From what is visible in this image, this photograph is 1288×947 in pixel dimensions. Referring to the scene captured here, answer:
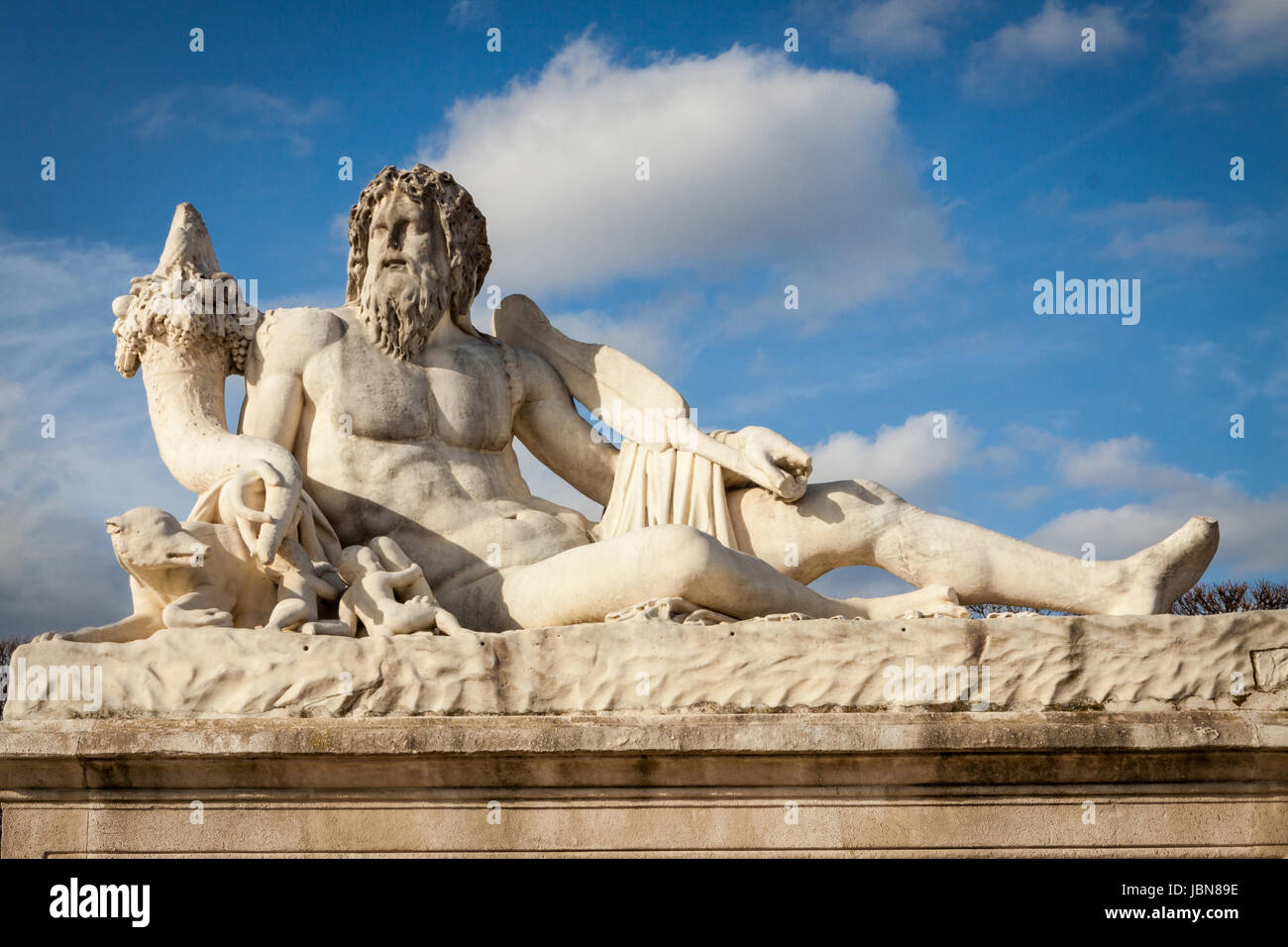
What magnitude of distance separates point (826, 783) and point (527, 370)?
9.82 feet

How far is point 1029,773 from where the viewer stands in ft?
16.9

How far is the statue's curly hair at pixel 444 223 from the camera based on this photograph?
22.8 ft

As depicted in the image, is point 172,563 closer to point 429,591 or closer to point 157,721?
point 157,721

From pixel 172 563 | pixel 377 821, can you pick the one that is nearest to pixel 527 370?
pixel 172 563

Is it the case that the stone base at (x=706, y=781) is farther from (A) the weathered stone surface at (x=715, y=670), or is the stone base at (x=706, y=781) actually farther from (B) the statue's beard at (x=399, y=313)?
(B) the statue's beard at (x=399, y=313)

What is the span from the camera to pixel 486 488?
6809 mm

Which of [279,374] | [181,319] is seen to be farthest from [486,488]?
[181,319]

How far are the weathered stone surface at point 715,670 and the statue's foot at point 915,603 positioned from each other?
0.69 meters

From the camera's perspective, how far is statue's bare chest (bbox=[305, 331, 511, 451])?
669 centimetres

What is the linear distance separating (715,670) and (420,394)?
2345 millimetres

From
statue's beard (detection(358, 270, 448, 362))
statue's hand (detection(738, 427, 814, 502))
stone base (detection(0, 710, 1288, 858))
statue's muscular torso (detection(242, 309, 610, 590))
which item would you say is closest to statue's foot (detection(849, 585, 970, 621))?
statue's hand (detection(738, 427, 814, 502))

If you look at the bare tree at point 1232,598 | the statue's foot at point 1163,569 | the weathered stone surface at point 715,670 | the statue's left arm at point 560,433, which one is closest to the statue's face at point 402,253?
the statue's left arm at point 560,433

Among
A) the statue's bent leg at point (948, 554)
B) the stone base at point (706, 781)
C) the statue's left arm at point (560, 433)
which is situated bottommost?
the stone base at point (706, 781)

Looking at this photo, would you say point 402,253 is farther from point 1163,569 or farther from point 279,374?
point 1163,569
